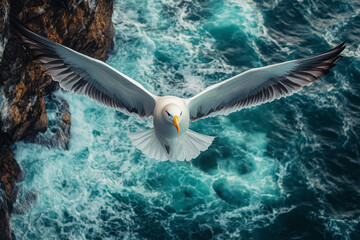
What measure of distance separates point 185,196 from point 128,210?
70.5 inches

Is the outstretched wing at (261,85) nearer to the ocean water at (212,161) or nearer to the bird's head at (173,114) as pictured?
the bird's head at (173,114)

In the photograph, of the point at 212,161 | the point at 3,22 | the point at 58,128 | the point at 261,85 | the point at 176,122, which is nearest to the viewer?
the point at 176,122

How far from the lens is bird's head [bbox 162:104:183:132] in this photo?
8.09m

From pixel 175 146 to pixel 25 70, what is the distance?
431cm

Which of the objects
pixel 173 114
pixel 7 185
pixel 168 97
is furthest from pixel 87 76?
pixel 7 185

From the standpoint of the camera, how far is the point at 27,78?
10516mm

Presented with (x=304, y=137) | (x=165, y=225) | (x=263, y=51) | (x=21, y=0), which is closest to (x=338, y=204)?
(x=304, y=137)

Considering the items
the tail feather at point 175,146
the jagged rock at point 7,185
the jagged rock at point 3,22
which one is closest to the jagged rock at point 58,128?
the jagged rock at point 7,185

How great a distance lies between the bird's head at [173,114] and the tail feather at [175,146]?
3.77 ft

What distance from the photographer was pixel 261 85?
948 cm

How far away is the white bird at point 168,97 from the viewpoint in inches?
338

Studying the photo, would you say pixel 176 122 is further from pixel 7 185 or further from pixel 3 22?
pixel 7 185

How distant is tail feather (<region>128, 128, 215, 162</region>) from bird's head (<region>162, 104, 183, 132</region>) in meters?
1.15

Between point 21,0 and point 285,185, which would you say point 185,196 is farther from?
point 21,0
